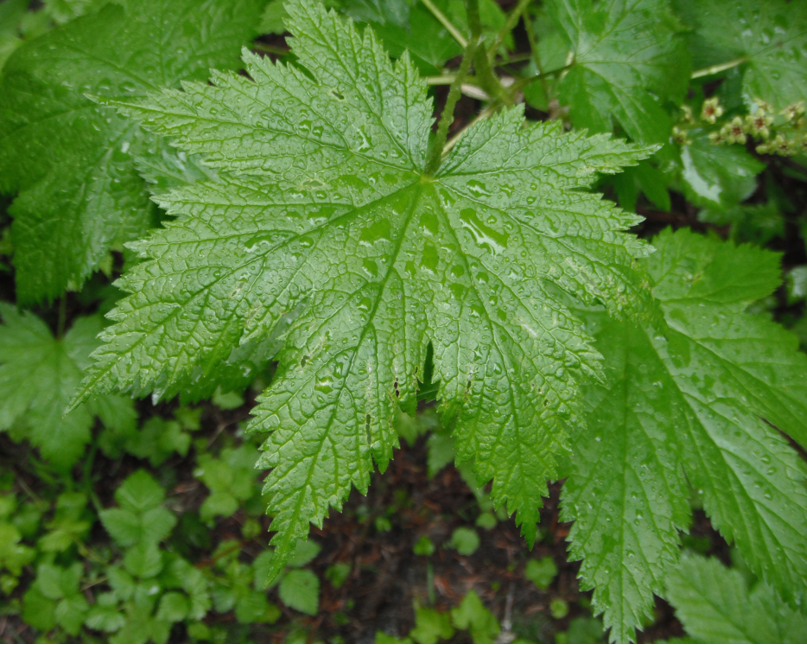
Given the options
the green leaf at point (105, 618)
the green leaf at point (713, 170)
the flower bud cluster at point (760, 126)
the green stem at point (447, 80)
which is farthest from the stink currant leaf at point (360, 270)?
the green leaf at point (105, 618)

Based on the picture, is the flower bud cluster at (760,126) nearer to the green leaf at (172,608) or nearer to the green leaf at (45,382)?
the green leaf at (45,382)

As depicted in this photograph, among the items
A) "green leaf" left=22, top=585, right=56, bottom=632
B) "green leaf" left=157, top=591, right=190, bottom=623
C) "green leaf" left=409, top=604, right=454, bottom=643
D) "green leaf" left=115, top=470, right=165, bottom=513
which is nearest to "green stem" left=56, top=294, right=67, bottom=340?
"green leaf" left=115, top=470, right=165, bottom=513

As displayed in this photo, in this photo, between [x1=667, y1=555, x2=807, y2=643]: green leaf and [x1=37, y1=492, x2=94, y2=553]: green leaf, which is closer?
[x1=667, y1=555, x2=807, y2=643]: green leaf

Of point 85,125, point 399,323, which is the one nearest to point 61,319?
point 85,125

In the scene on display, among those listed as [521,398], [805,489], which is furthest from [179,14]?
[805,489]

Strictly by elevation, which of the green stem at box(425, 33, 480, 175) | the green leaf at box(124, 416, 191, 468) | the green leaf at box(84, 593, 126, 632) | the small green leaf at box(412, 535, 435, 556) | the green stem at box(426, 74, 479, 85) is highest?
the green stem at box(426, 74, 479, 85)

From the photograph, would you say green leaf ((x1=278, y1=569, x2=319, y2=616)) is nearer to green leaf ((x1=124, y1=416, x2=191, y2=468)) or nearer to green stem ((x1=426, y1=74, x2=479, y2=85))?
green leaf ((x1=124, y1=416, x2=191, y2=468))
